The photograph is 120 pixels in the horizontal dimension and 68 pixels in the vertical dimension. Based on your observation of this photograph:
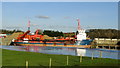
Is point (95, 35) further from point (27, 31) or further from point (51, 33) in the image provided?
point (27, 31)

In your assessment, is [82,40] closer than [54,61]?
No

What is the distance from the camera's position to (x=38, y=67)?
1653 cm

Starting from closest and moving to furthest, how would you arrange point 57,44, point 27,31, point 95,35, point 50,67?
1. point 50,67
2. point 57,44
3. point 27,31
4. point 95,35

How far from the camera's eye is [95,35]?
115000 mm

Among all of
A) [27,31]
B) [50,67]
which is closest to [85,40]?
[27,31]

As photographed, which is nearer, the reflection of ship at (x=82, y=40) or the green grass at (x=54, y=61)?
the green grass at (x=54, y=61)

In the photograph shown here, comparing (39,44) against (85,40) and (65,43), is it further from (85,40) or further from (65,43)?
(85,40)

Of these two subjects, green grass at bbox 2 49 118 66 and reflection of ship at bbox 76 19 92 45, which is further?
reflection of ship at bbox 76 19 92 45

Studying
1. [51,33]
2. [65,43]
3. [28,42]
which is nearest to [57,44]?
[65,43]

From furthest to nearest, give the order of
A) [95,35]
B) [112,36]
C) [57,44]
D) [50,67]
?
[95,35], [112,36], [57,44], [50,67]

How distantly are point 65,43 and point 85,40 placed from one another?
7470 mm

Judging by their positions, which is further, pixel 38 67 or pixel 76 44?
pixel 76 44

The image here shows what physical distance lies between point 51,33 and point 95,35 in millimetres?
32422

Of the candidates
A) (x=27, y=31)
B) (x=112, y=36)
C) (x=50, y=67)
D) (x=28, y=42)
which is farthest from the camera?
(x=112, y=36)
